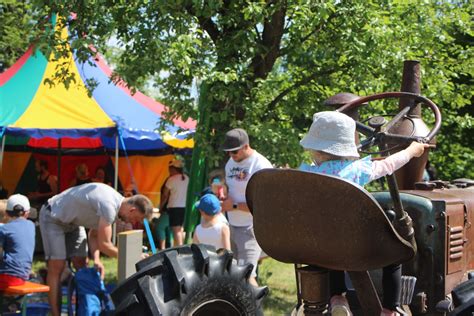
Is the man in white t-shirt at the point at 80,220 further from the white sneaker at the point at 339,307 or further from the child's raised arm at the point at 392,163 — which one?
the child's raised arm at the point at 392,163

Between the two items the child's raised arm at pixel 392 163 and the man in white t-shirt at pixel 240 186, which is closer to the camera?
the child's raised arm at pixel 392 163

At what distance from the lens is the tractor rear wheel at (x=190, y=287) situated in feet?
12.5

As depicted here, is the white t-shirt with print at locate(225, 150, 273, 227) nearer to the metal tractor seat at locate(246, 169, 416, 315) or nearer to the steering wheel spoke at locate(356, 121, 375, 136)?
the steering wheel spoke at locate(356, 121, 375, 136)

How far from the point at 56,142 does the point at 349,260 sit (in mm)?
12965

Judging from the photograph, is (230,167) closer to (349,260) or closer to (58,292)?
(58,292)

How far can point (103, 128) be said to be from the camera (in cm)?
1172

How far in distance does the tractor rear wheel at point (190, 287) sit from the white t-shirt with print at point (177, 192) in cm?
805

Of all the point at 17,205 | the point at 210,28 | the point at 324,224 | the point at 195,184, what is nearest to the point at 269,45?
the point at 210,28

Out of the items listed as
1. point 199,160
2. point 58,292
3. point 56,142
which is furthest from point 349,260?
point 56,142

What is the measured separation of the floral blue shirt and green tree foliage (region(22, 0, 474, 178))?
4.19 meters

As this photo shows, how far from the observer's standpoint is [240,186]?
22.8 ft

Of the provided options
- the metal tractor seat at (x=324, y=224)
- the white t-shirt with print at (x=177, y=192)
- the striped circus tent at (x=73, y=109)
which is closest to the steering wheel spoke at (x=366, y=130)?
the metal tractor seat at (x=324, y=224)

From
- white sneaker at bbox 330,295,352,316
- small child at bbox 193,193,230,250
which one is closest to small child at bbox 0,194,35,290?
small child at bbox 193,193,230,250

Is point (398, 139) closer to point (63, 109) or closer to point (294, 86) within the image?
point (294, 86)
